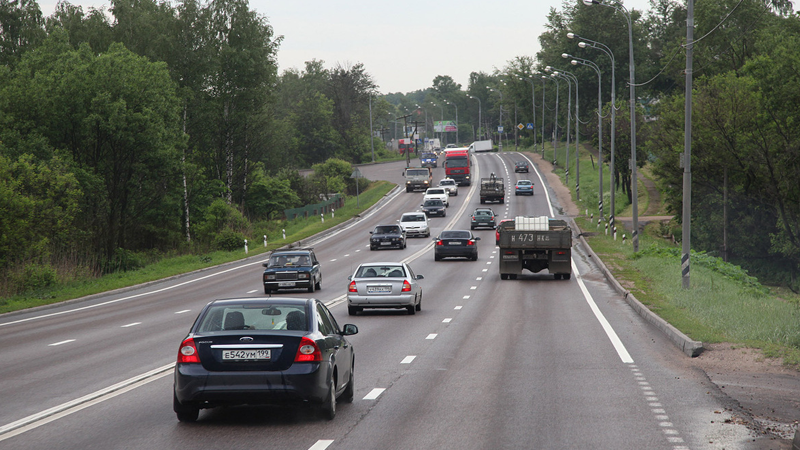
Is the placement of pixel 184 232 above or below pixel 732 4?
below

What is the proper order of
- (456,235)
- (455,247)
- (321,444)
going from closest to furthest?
(321,444) → (455,247) → (456,235)

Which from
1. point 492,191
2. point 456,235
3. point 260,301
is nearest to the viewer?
point 260,301

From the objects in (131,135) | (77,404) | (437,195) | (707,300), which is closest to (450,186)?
(437,195)

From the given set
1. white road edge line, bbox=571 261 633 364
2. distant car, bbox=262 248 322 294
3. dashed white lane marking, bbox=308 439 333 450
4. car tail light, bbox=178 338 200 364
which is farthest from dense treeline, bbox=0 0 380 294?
dashed white lane marking, bbox=308 439 333 450

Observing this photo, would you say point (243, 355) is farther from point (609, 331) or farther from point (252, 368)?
point (609, 331)

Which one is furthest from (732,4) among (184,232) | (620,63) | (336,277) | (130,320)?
(130,320)

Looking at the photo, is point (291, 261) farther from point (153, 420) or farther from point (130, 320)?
point (153, 420)

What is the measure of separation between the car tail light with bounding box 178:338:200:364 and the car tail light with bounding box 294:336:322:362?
3.28ft

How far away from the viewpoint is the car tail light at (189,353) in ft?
28.4

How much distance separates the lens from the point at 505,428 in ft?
28.6

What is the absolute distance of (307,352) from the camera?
28.7ft

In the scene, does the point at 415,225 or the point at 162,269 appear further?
the point at 415,225

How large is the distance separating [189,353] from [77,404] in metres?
2.48

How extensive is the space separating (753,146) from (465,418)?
160 ft
